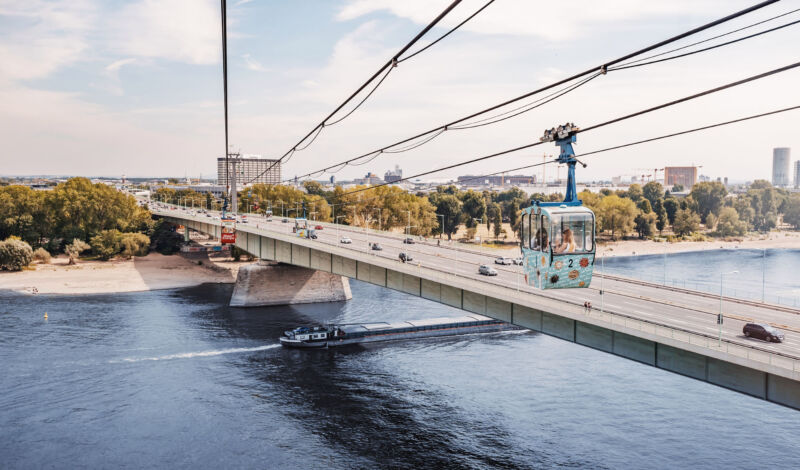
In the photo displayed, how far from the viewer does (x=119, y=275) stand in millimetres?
89062

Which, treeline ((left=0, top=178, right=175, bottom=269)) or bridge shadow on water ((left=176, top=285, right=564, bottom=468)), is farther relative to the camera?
treeline ((left=0, top=178, right=175, bottom=269))

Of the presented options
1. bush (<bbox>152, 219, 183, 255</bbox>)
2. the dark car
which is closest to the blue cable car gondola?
the dark car

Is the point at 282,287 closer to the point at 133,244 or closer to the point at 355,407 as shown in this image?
the point at 355,407

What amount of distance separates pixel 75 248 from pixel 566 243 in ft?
329

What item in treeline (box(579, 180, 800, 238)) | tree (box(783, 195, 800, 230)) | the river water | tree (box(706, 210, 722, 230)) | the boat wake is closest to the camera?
the river water

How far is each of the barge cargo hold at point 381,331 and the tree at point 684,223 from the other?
380ft

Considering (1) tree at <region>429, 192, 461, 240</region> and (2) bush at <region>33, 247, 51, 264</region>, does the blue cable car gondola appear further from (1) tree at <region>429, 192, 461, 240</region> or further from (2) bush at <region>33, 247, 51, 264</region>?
(1) tree at <region>429, 192, 461, 240</region>

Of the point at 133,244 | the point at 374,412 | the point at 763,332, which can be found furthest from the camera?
the point at 133,244

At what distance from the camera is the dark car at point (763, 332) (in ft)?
86.7

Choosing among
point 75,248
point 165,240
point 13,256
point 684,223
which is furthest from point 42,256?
point 684,223

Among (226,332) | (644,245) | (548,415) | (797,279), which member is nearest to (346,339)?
(226,332)

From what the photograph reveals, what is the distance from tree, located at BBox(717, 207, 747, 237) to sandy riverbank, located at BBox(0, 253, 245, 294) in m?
132

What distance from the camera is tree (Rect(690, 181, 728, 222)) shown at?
171m

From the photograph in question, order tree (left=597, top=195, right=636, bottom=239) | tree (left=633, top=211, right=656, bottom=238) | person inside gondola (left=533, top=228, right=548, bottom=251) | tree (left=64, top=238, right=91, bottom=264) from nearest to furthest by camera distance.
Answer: person inside gondola (left=533, top=228, right=548, bottom=251) → tree (left=64, top=238, right=91, bottom=264) → tree (left=597, top=195, right=636, bottom=239) → tree (left=633, top=211, right=656, bottom=238)
